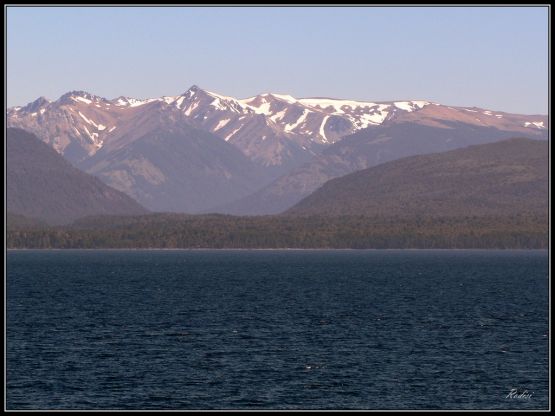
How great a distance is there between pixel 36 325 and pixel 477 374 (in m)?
60.1

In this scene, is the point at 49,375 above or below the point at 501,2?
below

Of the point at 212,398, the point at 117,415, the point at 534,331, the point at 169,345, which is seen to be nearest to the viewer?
the point at 117,415

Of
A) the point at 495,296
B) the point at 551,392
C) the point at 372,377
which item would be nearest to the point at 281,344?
the point at 372,377

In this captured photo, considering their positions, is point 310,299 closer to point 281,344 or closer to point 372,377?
point 281,344

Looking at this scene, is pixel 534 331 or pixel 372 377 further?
pixel 534 331

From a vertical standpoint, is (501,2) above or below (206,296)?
above

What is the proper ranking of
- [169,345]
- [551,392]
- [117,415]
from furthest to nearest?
1. [169,345]
2. [551,392]
3. [117,415]

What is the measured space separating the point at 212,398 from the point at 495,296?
112m

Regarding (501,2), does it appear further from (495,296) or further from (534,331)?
(495,296)

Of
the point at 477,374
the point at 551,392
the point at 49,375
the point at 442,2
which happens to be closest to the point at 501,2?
the point at 442,2

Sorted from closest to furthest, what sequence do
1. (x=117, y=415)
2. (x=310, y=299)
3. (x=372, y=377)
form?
(x=117, y=415) → (x=372, y=377) → (x=310, y=299)

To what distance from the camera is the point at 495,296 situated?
7643 inches

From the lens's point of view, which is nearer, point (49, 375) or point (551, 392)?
point (551, 392)

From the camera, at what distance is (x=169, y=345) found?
121125mm
